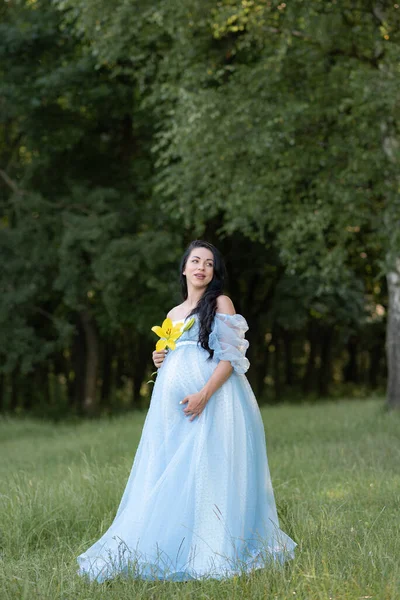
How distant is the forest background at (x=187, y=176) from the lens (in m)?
13.0

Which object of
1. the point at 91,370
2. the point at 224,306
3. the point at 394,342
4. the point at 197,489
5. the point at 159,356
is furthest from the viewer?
the point at 91,370

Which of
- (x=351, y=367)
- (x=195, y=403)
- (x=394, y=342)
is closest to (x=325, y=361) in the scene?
(x=351, y=367)

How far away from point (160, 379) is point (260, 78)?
28.8 ft

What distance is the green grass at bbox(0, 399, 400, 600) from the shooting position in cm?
457

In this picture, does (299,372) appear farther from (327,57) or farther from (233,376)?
(233,376)

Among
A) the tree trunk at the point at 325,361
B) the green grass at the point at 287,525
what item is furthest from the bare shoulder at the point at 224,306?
the tree trunk at the point at 325,361

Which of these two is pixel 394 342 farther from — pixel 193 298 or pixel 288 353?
pixel 288 353

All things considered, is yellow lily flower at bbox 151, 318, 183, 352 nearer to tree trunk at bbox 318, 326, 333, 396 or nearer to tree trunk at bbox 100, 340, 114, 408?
tree trunk at bbox 100, 340, 114, 408

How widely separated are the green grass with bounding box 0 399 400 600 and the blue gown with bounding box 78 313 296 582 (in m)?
0.16

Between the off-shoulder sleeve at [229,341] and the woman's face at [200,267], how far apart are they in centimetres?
27

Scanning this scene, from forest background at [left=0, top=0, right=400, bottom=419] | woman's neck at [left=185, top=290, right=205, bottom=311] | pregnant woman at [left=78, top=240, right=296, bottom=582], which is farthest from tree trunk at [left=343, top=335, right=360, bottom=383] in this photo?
pregnant woman at [left=78, top=240, right=296, bottom=582]

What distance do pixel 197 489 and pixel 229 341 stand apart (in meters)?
0.88

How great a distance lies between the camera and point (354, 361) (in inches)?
1374

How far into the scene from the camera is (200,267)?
538 centimetres
